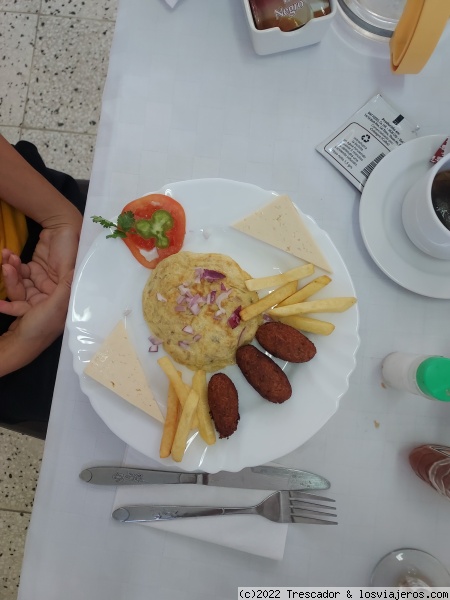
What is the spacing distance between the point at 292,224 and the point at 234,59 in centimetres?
45

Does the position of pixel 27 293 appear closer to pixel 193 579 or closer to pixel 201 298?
pixel 201 298

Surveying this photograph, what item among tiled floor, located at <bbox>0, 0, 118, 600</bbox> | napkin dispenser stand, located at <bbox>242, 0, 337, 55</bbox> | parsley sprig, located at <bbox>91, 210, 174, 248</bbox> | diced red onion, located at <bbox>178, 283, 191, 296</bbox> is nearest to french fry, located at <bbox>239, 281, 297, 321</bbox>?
diced red onion, located at <bbox>178, 283, 191, 296</bbox>

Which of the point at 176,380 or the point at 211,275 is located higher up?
the point at 211,275

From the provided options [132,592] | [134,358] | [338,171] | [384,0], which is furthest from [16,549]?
[384,0]

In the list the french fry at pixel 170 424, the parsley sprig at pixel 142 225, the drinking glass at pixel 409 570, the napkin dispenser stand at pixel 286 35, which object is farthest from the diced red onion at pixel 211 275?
the drinking glass at pixel 409 570

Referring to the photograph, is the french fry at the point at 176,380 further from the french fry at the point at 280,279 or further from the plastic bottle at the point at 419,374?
the plastic bottle at the point at 419,374

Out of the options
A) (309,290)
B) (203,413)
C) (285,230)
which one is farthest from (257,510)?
(285,230)

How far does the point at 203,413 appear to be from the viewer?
0.91 metres

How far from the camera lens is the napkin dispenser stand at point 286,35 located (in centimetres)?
98

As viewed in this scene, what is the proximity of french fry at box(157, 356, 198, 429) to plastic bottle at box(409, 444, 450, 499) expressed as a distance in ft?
1.49

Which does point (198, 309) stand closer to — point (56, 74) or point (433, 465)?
point (433, 465)

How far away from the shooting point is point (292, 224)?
96cm

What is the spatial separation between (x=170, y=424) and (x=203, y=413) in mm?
68

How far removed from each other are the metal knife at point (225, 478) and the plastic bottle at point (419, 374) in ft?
0.85
